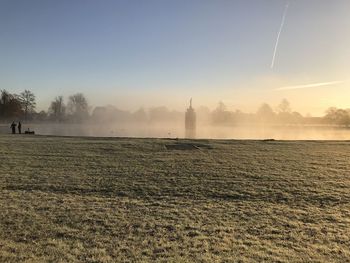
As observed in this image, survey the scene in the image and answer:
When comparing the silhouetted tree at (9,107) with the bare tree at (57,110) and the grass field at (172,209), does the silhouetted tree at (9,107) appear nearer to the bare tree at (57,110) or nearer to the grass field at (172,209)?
the bare tree at (57,110)

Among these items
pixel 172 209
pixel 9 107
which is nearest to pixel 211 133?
pixel 172 209

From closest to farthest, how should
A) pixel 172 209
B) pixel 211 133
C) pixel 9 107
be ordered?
1. pixel 172 209
2. pixel 211 133
3. pixel 9 107

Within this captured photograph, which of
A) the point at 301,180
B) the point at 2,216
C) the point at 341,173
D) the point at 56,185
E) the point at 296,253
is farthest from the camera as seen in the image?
the point at 341,173

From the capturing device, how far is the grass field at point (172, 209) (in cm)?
534

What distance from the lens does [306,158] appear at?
15.3 meters

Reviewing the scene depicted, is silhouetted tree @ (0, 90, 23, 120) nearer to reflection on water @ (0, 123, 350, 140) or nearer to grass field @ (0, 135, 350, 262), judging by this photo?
reflection on water @ (0, 123, 350, 140)

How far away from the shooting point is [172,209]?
25.0ft

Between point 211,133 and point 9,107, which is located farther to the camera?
point 9,107

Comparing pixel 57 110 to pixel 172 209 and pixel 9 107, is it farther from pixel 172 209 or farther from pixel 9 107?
Result: pixel 172 209

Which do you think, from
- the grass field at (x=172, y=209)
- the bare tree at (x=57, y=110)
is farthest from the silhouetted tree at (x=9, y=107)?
the grass field at (x=172, y=209)

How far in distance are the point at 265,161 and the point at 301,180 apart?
3.37 metres

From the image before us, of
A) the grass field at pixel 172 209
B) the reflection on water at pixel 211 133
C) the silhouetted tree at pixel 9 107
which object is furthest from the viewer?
→ the silhouetted tree at pixel 9 107

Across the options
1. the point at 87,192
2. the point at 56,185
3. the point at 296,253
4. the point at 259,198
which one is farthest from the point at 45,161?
the point at 296,253

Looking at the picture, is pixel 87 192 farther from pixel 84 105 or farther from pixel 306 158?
pixel 84 105
